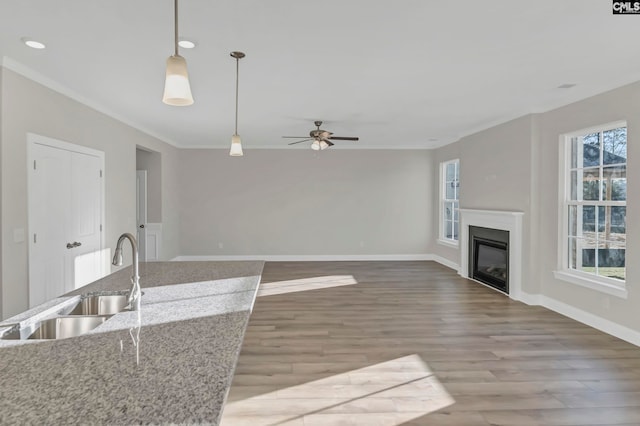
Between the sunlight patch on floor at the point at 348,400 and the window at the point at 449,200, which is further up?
the window at the point at 449,200

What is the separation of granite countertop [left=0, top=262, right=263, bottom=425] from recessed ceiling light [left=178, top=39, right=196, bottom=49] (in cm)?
201

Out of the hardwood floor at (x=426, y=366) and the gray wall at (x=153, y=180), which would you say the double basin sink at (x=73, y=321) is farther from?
the gray wall at (x=153, y=180)

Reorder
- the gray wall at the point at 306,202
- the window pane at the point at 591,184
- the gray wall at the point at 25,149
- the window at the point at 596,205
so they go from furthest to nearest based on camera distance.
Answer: the gray wall at the point at 306,202 < the window pane at the point at 591,184 < the window at the point at 596,205 < the gray wall at the point at 25,149

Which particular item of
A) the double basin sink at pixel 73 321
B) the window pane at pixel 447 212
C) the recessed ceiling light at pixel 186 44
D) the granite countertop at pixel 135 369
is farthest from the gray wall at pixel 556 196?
the double basin sink at pixel 73 321

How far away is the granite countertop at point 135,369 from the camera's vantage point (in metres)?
0.89

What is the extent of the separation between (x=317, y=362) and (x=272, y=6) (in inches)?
107

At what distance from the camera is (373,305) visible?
4.94 metres

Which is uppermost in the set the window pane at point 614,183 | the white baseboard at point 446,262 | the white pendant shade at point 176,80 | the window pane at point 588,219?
the white pendant shade at point 176,80

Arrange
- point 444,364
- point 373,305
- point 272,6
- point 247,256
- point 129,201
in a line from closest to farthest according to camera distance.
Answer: point 272,6
point 444,364
point 373,305
point 129,201
point 247,256

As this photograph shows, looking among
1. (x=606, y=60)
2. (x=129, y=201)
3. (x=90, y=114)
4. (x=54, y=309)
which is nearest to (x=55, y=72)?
(x=90, y=114)

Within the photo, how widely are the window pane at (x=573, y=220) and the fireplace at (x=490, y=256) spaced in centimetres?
92

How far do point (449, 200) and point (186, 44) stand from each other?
6.37 metres

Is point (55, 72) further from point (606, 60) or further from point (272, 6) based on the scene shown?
point (606, 60)

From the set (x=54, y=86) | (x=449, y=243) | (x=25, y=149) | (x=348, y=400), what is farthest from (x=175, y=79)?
(x=449, y=243)
